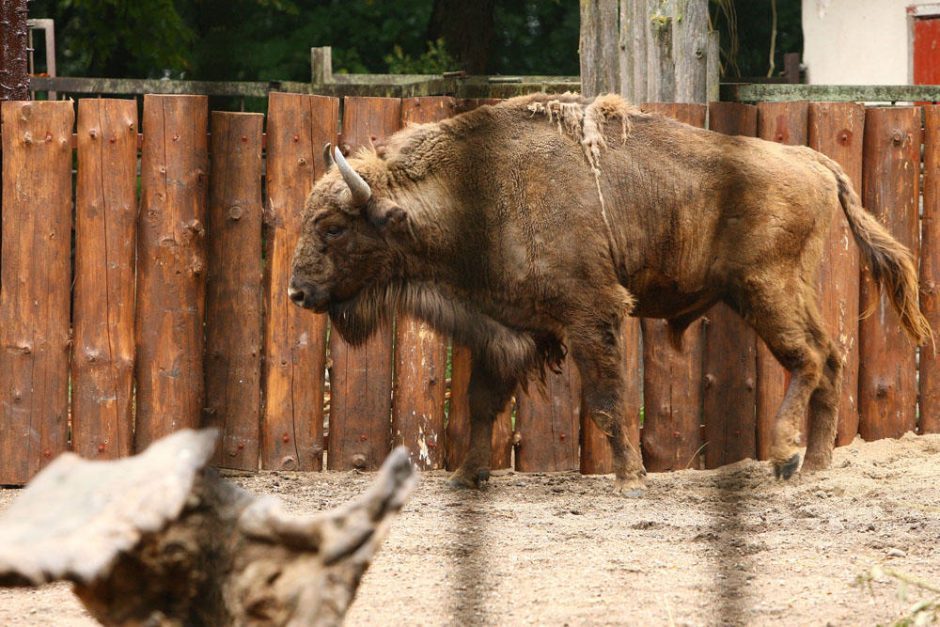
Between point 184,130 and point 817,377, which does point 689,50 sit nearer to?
point 817,377

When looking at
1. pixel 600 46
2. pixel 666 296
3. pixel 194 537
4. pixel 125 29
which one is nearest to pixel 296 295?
pixel 666 296

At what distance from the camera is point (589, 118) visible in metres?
5.60

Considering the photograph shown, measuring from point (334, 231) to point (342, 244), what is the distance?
0.07 m

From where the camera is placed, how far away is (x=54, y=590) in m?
4.01

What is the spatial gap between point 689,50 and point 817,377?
188 cm

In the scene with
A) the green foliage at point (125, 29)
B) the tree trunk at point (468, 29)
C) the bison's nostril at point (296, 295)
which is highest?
the tree trunk at point (468, 29)

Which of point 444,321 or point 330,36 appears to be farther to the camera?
point 330,36

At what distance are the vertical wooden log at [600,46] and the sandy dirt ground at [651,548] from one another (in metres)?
2.42

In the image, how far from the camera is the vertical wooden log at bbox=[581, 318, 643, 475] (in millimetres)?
5918

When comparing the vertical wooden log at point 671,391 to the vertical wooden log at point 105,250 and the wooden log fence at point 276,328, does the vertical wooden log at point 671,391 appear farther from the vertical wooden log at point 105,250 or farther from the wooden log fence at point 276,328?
the vertical wooden log at point 105,250

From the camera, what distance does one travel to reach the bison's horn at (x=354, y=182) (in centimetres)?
519

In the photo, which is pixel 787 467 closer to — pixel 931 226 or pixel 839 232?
pixel 839 232

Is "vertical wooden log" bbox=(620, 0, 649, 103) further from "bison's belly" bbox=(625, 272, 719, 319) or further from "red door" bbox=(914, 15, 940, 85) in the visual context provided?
"red door" bbox=(914, 15, 940, 85)

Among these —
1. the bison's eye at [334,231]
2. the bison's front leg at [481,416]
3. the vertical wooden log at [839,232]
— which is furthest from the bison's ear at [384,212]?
the vertical wooden log at [839,232]
